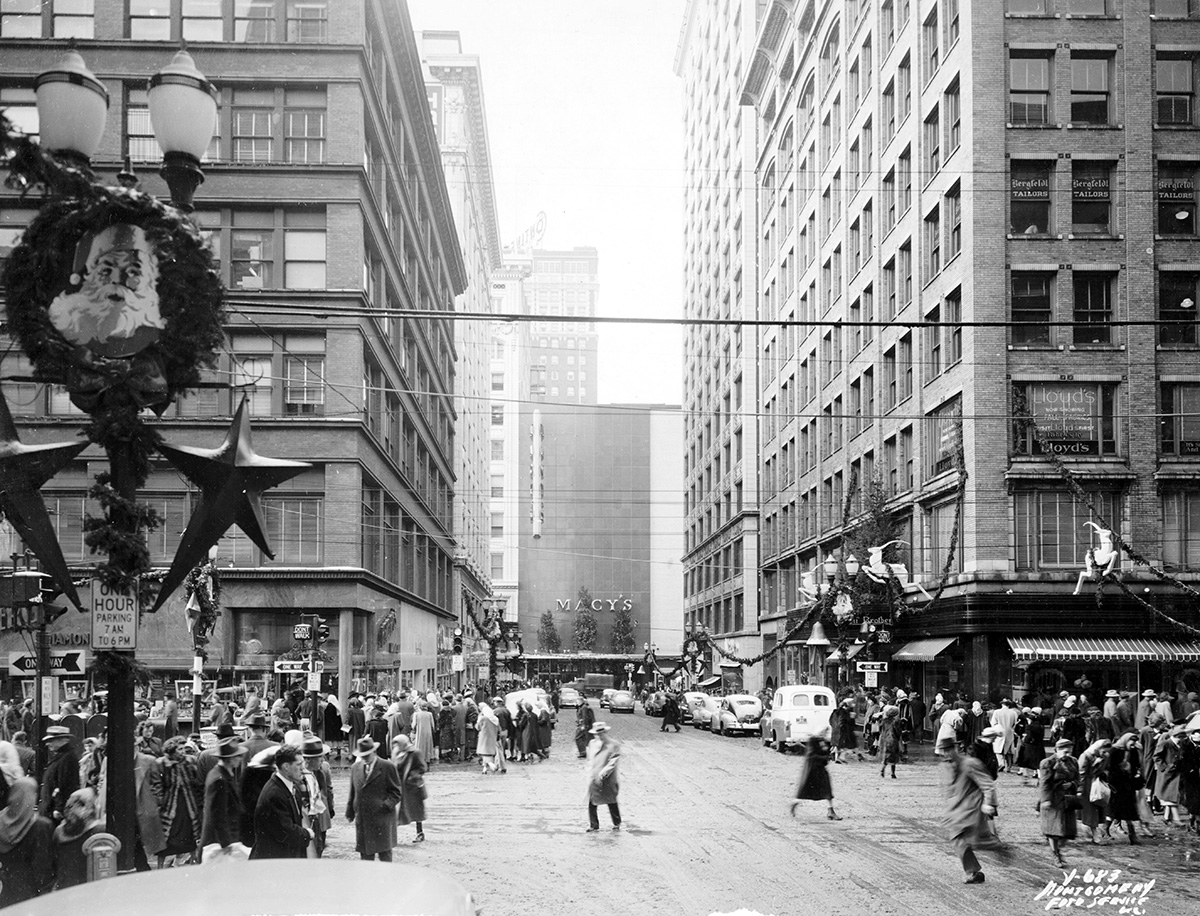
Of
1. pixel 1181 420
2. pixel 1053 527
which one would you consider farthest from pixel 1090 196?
pixel 1053 527

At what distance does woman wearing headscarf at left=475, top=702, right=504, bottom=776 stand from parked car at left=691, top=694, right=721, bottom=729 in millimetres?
Result: 22884

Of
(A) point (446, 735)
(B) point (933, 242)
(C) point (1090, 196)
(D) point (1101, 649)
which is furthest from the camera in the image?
(B) point (933, 242)

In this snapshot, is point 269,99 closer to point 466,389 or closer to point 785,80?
point 785,80

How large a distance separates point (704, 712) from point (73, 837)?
44905 mm

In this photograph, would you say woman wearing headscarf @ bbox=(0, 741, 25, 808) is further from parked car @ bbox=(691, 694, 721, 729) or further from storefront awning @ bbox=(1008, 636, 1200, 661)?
parked car @ bbox=(691, 694, 721, 729)

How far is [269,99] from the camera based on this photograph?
38.7 meters

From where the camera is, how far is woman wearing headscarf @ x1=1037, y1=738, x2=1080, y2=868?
15562mm

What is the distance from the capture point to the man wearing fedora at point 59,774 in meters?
13.7

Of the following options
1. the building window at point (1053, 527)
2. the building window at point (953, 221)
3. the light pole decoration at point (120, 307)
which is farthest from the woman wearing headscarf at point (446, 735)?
the light pole decoration at point (120, 307)

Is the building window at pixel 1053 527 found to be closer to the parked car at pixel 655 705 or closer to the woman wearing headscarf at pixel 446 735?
the woman wearing headscarf at pixel 446 735

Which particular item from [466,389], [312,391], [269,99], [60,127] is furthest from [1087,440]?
[466,389]

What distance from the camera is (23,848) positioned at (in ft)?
35.2

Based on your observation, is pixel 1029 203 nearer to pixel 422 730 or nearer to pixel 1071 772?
pixel 422 730

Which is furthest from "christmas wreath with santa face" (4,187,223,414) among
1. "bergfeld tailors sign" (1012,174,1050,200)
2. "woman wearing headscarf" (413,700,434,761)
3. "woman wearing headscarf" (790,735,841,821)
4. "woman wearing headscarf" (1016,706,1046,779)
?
"bergfeld tailors sign" (1012,174,1050,200)
